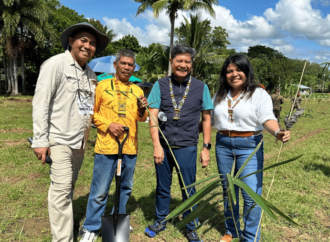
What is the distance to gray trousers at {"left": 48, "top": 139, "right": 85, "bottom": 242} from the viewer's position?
2135mm

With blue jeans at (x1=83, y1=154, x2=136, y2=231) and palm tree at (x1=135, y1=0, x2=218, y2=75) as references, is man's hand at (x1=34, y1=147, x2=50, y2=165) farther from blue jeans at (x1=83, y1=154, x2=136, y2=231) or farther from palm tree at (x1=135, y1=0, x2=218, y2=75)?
palm tree at (x1=135, y1=0, x2=218, y2=75)

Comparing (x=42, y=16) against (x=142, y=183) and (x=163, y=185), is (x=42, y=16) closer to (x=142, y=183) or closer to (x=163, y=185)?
(x=142, y=183)

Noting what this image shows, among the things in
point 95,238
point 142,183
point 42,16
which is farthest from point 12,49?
point 95,238

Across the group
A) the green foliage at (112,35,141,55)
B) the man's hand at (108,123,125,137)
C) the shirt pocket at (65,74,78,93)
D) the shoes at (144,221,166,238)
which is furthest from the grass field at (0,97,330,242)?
the green foliage at (112,35,141,55)

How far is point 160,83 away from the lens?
8.29ft

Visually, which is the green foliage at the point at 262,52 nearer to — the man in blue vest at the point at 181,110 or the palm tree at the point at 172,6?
the palm tree at the point at 172,6

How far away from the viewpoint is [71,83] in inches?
88.0


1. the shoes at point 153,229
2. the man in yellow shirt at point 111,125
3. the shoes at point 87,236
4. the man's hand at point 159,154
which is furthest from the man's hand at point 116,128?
the shoes at point 153,229

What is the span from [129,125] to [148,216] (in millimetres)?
1414

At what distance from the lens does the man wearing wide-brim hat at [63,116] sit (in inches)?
80.7

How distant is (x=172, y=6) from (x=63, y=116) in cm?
1748

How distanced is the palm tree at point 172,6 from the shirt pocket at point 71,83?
1443 cm

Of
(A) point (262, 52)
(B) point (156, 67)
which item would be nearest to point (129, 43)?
(B) point (156, 67)

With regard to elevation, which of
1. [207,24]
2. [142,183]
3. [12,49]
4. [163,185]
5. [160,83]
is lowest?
[142,183]
